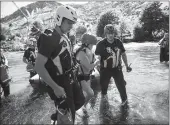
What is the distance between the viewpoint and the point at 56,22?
251 centimetres

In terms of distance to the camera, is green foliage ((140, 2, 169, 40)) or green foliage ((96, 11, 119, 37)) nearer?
green foliage ((140, 2, 169, 40))

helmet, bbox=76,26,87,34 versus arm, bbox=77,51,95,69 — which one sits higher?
helmet, bbox=76,26,87,34

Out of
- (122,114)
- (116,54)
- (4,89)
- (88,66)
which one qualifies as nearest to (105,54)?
(116,54)

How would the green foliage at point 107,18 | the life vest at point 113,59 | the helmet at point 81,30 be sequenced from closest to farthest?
the helmet at point 81,30
the life vest at point 113,59
the green foliage at point 107,18

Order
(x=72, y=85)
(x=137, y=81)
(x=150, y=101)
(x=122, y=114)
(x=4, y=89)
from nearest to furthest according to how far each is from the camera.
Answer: (x=72, y=85)
(x=122, y=114)
(x=150, y=101)
(x=4, y=89)
(x=137, y=81)

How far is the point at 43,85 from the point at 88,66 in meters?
1.13

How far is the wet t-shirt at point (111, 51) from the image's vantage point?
4344 mm

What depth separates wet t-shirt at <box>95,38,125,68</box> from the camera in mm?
4344

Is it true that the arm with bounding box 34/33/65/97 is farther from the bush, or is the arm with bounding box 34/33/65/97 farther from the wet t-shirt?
the bush

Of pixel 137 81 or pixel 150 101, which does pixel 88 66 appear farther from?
pixel 137 81

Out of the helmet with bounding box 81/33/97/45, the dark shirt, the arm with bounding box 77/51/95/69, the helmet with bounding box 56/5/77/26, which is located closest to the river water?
the arm with bounding box 77/51/95/69

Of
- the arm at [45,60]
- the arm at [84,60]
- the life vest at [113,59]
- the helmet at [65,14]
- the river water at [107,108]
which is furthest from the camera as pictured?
the life vest at [113,59]

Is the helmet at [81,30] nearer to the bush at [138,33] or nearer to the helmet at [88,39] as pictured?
the helmet at [88,39]

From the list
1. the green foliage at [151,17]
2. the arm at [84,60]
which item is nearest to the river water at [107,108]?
the arm at [84,60]
